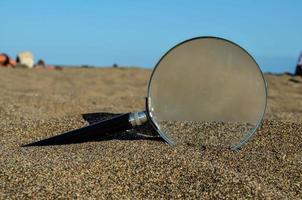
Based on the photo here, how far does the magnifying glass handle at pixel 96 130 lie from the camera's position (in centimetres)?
275

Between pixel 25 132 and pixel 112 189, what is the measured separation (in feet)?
3.85

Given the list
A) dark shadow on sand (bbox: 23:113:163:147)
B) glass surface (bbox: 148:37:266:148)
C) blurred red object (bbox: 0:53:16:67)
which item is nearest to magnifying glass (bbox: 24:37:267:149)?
glass surface (bbox: 148:37:266:148)

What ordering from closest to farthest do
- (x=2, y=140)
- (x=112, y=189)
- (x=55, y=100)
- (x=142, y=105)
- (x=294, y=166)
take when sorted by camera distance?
(x=112, y=189) → (x=294, y=166) → (x=2, y=140) → (x=55, y=100) → (x=142, y=105)

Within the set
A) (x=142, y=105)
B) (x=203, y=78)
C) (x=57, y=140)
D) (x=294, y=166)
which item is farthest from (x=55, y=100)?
(x=294, y=166)

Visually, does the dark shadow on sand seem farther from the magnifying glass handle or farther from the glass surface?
the glass surface

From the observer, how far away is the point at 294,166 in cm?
246

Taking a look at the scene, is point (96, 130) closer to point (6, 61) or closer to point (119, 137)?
point (119, 137)

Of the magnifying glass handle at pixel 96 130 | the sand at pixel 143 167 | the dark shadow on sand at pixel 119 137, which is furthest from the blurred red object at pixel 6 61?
the magnifying glass handle at pixel 96 130

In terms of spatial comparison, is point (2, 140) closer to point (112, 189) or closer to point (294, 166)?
point (112, 189)

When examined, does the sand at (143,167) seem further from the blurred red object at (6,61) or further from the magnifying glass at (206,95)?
the blurred red object at (6,61)

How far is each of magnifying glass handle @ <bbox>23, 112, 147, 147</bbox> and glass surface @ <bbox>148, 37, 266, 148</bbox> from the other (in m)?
0.11

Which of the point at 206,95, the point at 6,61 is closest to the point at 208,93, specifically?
the point at 206,95

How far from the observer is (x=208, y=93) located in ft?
8.79

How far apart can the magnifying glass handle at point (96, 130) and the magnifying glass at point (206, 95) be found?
0.28ft
